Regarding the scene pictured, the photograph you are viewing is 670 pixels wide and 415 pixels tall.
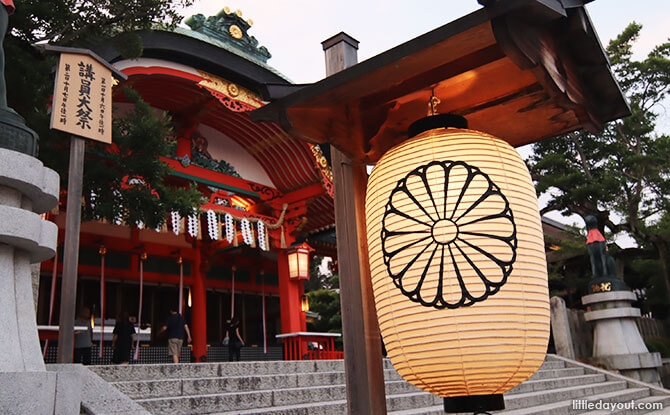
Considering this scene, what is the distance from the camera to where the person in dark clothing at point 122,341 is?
31.8ft

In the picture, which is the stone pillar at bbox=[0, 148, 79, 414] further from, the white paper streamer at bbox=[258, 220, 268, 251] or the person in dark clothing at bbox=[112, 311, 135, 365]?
the white paper streamer at bbox=[258, 220, 268, 251]

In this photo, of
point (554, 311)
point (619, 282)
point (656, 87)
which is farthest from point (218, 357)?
point (656, 87)

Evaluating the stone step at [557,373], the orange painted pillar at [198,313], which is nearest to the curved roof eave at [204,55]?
the orange painted pillar at [198,313]

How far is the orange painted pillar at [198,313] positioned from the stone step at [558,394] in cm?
780

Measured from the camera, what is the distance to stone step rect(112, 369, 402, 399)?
5.40 metres

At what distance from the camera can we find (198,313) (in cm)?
1342

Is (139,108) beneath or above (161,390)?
above

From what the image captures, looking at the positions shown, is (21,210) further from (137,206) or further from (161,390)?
(137,206)

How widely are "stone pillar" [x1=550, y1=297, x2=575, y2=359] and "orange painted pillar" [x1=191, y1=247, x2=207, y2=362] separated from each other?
8.54m

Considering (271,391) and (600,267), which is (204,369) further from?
(600,267)

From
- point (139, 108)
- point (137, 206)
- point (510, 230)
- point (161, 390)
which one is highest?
point (139, 108)

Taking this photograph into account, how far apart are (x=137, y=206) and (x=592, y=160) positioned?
17.1 m

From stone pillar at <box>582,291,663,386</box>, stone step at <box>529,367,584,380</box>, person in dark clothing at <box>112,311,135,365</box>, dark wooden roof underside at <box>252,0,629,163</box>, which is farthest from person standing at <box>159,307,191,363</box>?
stone pillar at <box>582,291,663,386</box>

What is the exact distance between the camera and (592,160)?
766 inches
